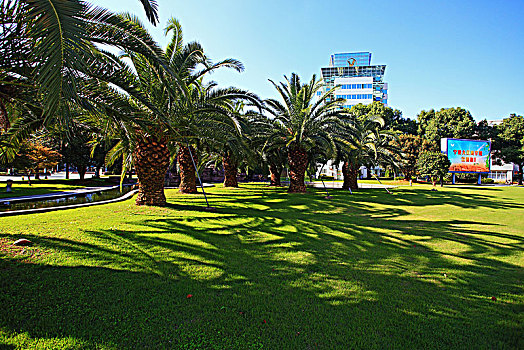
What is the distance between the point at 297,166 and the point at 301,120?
2.98 meters

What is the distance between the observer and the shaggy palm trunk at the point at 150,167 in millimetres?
10805

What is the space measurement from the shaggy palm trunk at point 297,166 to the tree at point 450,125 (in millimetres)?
39790

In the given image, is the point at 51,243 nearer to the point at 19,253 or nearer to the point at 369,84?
the point at 19,253

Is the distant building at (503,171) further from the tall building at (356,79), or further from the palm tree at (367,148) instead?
the palm tree at (367,148)

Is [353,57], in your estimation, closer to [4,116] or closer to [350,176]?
[350,176]

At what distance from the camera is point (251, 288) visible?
13.0 feet

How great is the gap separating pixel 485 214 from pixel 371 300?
1129cm

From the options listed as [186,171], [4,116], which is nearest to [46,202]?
[186,171]

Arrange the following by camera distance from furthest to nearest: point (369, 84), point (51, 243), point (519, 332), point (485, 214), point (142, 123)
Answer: point (369, 84)
point (485, 214)
point (142, 123)
point (51, 243)
point (519, 332)

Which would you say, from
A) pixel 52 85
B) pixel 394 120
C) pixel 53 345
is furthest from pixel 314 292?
pixel 394 120

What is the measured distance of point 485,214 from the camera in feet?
38.3

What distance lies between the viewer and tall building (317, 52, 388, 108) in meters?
82.9

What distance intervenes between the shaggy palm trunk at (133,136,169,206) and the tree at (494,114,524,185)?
50509 millimetres

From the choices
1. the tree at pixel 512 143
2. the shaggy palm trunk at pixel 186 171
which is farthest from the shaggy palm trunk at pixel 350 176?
the tree at pixel 512 143
